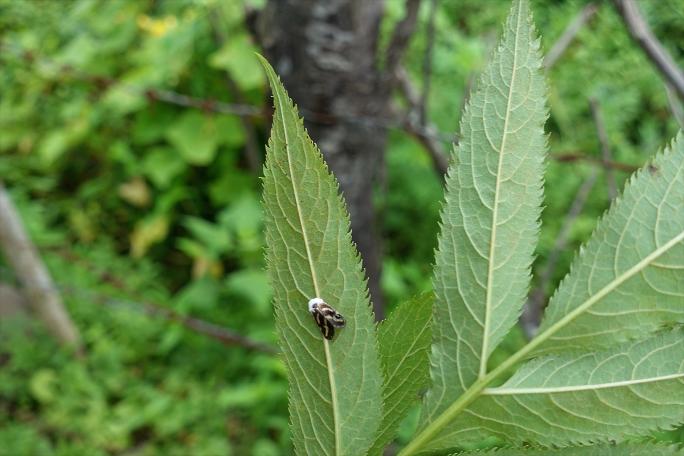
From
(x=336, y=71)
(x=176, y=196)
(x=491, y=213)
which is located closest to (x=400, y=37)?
(x=336, y=71)

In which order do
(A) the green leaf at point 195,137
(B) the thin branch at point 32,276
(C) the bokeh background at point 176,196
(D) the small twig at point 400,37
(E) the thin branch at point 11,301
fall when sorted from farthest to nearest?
(E) the thin branch at point 11,301, (A) the green leaf at point 195,137, (B) the thin branch at point 32,276, (C) the bokeh background at point 176,196, (D) the small twig at point 400,37

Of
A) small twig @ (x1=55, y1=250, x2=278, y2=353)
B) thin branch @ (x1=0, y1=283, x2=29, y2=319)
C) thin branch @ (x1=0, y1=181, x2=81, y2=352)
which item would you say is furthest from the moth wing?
thin branch @ (x1=0, y1=283, x2=29, y2=319)

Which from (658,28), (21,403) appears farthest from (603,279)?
(21,403)

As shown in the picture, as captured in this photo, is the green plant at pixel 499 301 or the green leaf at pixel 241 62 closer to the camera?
the green plant at pixel 499 301

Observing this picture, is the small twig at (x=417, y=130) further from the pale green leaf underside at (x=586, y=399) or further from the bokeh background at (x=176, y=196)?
the pale green leaf underside at (x=586, y=399)

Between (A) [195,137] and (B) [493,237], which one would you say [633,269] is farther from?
(A) [195,137]

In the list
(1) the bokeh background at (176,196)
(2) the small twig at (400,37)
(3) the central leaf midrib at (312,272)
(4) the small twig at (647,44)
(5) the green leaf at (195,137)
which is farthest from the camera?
(5) the green leaf at (195,137)

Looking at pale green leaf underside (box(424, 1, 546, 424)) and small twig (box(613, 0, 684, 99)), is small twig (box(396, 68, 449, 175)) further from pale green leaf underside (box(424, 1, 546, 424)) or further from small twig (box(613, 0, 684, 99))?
pale green leaf underside (box(424, 1, 546, 424))

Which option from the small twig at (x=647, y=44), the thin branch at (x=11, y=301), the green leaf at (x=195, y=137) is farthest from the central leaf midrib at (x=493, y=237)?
the thin branch at (x=11, y=301)
